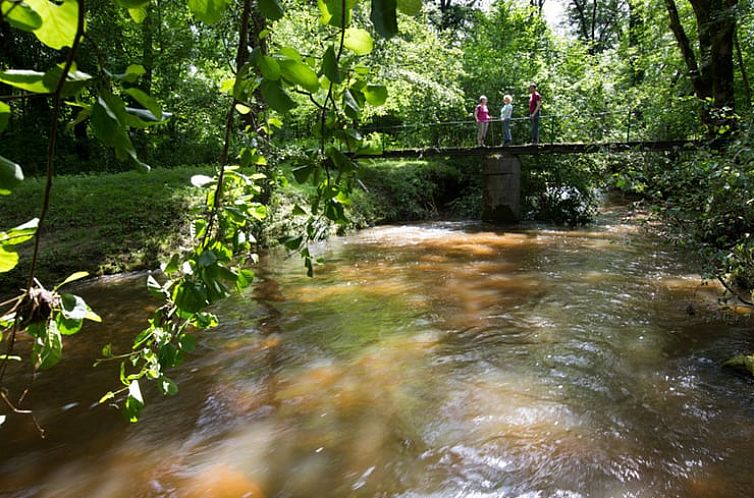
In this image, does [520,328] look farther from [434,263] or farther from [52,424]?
[52,424]

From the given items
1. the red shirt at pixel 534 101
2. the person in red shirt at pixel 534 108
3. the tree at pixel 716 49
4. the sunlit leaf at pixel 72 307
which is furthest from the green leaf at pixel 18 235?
the red shirt at pixel 534 101

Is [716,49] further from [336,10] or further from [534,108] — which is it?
[336,10]

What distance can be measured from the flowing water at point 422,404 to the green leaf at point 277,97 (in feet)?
11.3

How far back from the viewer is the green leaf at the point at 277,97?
861 millimetres

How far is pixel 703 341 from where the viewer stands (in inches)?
241

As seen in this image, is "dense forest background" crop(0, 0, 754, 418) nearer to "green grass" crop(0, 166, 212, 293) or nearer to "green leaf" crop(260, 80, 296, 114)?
"green leaf" crop(260, 80, 296, 114)

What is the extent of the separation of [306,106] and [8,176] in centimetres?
1070

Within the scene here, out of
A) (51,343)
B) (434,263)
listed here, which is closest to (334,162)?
(51,343)

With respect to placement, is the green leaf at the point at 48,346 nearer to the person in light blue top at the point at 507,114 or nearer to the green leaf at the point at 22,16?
the green leaf at the point at 22,16

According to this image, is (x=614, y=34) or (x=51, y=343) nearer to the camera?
(x=51, y=343)

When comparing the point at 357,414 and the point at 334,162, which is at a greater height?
the point at 334,162

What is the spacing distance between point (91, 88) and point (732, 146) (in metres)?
7.14

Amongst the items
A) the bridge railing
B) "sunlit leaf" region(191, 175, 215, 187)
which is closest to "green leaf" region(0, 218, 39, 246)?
"sunlit leaf" region(191, 175, 215, 187)

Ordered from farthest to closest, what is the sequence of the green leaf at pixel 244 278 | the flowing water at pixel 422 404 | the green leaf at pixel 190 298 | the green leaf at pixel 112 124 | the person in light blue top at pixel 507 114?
the person in light blue top at pixel 507 114
the flowing water at pixel 422 404
the green leaf at pixel 244 278
the green leaf at pixel 190 298
the green leaf at pixel 112 124
